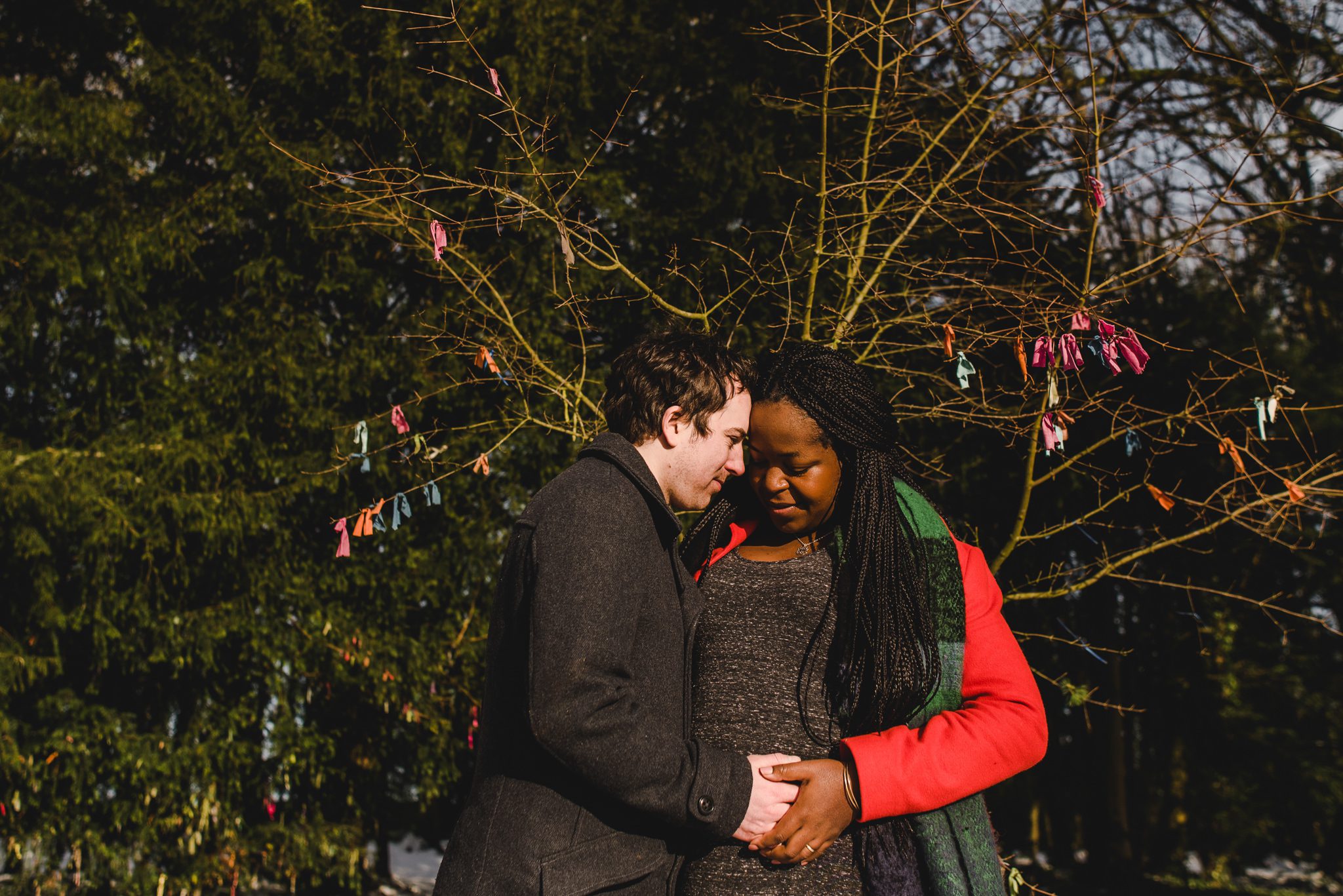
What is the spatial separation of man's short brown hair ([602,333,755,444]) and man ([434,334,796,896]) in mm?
86

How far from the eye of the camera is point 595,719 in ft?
4.81

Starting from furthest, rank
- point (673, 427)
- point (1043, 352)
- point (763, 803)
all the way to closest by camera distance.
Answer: point (1043, 352)
point (673, 427)
point (763, 803)

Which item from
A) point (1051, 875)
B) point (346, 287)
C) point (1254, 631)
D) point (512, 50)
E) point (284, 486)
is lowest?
point (1051, 875)

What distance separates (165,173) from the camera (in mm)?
5805

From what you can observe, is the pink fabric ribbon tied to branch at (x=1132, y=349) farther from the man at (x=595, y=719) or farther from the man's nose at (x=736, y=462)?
the man at (x=595, y=719)

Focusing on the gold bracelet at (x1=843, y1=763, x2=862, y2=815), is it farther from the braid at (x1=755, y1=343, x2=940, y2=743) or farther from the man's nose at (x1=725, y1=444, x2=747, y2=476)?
the man's nose at (x1=725, y1=444, x2=747, y2=476)

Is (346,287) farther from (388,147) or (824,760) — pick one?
(824,760)

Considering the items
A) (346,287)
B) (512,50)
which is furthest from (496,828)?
(512,50)

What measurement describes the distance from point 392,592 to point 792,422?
4077 millimetres

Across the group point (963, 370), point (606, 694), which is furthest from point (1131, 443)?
point (606, 694)

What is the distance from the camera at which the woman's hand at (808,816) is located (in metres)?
1.68

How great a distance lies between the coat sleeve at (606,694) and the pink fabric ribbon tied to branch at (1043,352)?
5.01ft

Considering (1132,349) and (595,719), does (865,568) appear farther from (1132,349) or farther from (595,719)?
(1132,349)

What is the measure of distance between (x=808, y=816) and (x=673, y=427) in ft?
2.40
